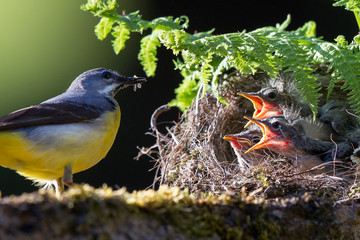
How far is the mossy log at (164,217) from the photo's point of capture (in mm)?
1365

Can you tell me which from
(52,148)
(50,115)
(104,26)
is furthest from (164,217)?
(104,26)

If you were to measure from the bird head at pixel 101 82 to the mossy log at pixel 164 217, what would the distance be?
152cm

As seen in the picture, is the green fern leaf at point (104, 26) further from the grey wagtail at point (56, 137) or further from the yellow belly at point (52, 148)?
the yellow belly at point (52, 148)

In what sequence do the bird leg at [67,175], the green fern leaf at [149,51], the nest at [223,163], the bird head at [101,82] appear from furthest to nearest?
the green fern leaf at [149,51] < the bird head at [101,82] < the bird leg at [67,175] < the nest at [223,163]

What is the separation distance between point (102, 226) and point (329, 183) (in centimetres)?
153

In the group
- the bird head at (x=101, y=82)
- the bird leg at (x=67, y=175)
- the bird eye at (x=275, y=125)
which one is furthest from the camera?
the bird eye at (x=275, y=125)

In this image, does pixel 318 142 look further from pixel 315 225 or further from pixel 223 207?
pixel 223 207

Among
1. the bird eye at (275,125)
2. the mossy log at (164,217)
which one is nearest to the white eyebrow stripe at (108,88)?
the bird eye at (275,125)

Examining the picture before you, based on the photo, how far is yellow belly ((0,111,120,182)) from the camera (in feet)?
8.22

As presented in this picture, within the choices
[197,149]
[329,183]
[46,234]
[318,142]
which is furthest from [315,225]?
[318,142]

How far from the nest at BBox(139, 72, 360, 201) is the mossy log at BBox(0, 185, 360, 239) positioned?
0.17 metres

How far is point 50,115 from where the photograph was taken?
2.63m

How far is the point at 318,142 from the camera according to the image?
3553 mm

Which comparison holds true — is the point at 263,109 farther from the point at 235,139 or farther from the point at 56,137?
the point at 56,137
